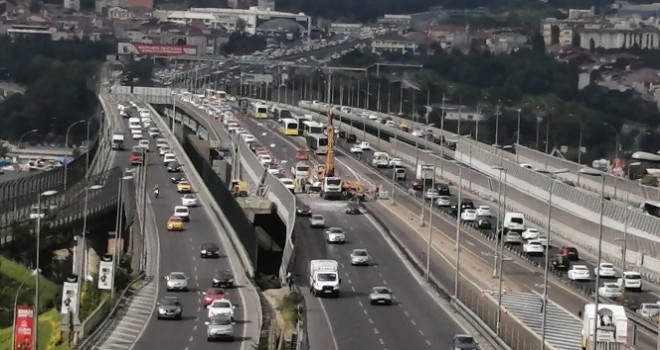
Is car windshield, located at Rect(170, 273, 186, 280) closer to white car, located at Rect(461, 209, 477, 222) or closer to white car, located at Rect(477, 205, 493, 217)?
white car, located at Rect(461, 209, 477, 222)

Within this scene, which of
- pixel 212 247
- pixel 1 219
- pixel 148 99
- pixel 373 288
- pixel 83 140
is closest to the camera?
pixel 373 288

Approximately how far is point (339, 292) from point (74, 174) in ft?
138

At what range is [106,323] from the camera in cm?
4722

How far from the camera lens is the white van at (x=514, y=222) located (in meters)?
69.8

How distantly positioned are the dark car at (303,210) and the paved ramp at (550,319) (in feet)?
65.3

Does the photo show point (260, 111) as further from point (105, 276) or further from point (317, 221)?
point (105, 276)

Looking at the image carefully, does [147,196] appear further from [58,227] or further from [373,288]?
[373,288]

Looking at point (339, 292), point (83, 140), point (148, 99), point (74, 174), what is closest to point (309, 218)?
point (339, 292)

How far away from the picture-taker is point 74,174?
94.2 m

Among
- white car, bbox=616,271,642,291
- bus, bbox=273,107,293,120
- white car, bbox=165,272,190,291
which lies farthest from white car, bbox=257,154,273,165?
bus, bbox=273,107,293,120

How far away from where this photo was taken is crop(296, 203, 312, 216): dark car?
72375 millimetres

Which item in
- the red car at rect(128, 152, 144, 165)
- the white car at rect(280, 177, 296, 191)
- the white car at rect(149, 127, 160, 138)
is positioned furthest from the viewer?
the white car at rect(149, 127, 160, 138)

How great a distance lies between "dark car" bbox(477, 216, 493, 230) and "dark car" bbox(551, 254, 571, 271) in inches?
383

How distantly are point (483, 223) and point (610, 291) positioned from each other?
60.7ft
